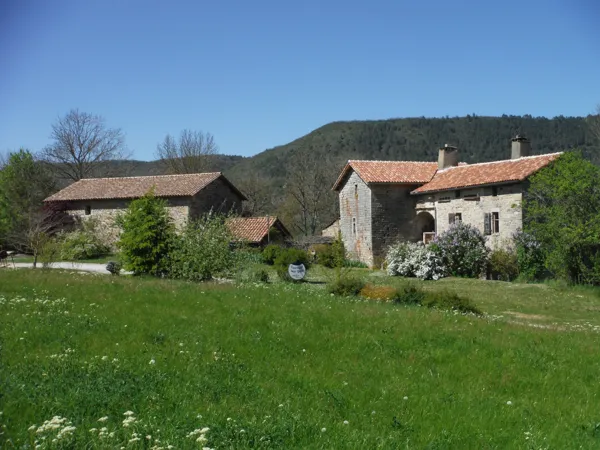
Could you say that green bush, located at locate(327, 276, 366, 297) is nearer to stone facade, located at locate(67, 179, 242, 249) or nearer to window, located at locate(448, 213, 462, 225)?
window, located at locate(448, 213, 462, 225)

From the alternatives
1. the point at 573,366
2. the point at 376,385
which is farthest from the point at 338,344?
the point at 573,366

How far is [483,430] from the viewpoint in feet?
21.5

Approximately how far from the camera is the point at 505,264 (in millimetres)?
30656

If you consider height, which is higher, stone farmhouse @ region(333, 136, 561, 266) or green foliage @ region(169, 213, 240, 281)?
stone farmhouse @ region(333, 136, 561, 266)

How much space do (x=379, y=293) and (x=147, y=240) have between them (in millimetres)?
10851

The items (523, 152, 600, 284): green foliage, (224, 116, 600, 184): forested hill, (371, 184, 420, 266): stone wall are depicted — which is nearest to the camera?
(523, 152, 600, 284): green foliage

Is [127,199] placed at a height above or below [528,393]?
above

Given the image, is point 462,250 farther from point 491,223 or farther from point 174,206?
point 174,206

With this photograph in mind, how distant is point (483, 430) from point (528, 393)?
204 centimetres

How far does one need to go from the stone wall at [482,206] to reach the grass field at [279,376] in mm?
18831

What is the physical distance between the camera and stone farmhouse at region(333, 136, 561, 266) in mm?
32344

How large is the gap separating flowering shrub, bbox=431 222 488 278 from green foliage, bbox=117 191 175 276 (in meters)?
15.8

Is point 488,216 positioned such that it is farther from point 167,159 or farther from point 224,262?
point 167,159

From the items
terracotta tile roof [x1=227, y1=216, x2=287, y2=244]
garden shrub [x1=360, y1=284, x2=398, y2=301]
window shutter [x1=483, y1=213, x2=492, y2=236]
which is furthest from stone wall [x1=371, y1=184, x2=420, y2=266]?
garden shrub [x1=360, y1=284, x2=398, y2=301]
